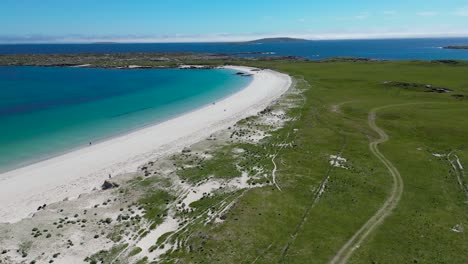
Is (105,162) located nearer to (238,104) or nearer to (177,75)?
(238,104)

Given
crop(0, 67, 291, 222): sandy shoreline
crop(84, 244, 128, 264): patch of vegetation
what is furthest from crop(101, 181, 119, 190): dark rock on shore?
crop(84, 244, 128, 264): patch of vegetation

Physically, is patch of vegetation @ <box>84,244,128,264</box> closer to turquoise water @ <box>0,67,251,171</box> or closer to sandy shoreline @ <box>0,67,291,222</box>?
sandy shoreline @ <box>0,67,291,222</box>

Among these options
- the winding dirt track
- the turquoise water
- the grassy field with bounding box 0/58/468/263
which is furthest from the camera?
the turquoise water

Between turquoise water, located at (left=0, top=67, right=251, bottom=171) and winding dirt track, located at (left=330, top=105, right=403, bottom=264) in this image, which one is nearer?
winding dirt track, located at (left=330, top=105, right=403, bottom=264)

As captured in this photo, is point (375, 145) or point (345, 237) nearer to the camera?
point (345, 237)

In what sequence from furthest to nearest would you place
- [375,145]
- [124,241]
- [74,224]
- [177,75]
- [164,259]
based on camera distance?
[177,75]
[375,145]
[74,224]
[124,241]
[164,259]

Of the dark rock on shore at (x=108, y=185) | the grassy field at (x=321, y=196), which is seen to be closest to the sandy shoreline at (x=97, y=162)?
the dark rock on shore at (x=108, y=185)

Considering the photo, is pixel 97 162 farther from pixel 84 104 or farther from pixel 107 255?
pixel 84 104

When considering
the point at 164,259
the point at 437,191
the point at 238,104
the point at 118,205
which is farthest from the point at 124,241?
the point at 238,104
